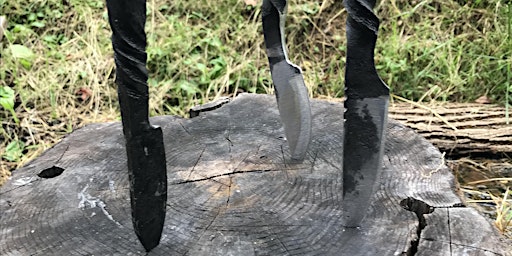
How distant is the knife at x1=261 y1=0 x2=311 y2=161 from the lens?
164 cm

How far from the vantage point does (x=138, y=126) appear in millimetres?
1183

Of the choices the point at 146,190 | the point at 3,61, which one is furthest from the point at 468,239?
the point at 3,61

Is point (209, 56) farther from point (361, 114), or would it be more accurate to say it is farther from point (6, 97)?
point (361, 114)

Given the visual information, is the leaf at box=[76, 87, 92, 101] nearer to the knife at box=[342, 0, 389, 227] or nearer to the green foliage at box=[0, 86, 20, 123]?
the green foliage at box=[0, 86, 20, 123]

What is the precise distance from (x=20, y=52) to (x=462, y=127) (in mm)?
2146

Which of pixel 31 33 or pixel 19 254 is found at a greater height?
pixel 31 33

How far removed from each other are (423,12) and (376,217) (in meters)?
2.09

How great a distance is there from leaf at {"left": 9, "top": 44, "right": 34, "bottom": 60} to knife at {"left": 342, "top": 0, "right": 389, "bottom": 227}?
2143 mm

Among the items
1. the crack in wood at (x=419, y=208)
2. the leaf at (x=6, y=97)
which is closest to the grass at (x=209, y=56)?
the leaf at (x=6, y=97)

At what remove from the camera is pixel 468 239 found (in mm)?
1311

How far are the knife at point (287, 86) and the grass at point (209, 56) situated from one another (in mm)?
1058

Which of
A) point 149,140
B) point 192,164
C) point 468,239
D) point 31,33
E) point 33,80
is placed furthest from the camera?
point 31,33

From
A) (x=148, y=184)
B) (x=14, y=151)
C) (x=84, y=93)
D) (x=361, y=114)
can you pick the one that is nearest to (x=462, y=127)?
(x=361, y=114)

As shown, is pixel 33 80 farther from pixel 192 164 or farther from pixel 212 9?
pixel 192 164
